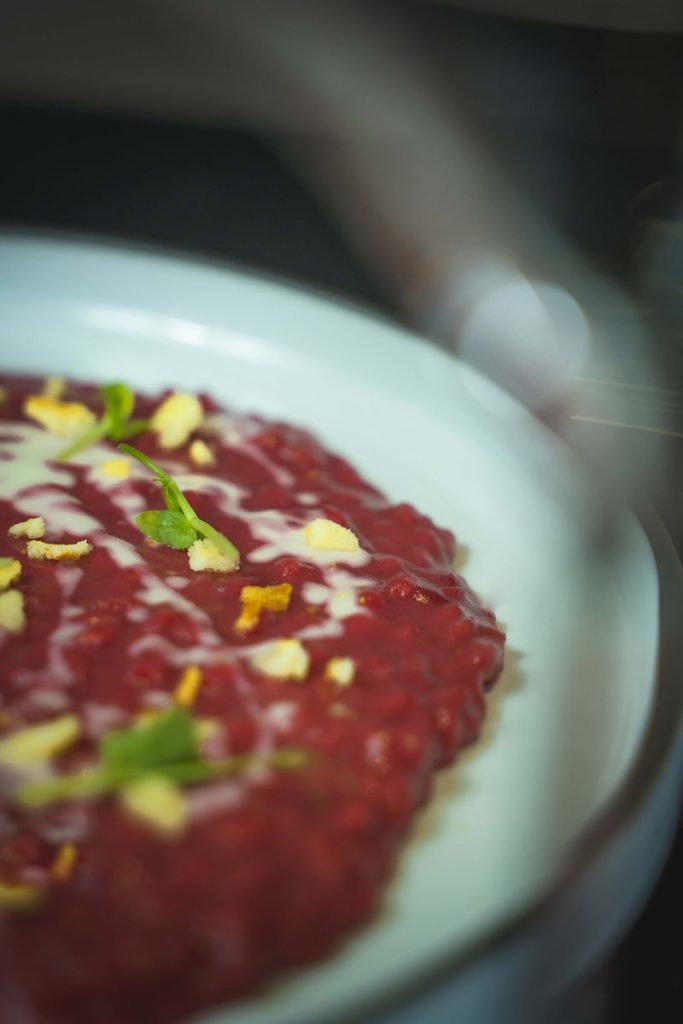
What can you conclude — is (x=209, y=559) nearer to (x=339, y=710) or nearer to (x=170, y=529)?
(x=170, y=529)

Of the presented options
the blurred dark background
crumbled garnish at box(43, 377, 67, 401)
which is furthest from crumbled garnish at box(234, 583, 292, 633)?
the blurred dark background

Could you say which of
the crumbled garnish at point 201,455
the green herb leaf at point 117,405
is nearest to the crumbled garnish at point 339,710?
the crumbled garnish at point 201,455

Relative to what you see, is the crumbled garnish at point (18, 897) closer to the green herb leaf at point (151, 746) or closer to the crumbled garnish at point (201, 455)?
the green herb leaf at point (151, 746)

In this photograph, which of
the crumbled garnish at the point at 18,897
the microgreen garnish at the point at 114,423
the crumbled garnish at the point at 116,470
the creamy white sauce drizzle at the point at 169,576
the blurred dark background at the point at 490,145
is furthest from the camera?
the blurred dark background at the point at 490,145

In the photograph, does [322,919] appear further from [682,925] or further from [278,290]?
[278,290]

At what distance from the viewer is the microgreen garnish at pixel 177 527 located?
1584 mm

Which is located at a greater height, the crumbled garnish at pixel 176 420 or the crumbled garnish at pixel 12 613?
the crumbled garnish at pixel 176 420

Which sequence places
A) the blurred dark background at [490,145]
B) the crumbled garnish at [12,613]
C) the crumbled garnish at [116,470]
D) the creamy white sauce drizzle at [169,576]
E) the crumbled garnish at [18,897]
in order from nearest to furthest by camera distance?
the crumbled garnish at [18,897], the creamy white sauce drizzle at [169,576], the crumbled garnish at [12,613], the crumbled garnish at [116,470], the blurred dark background at [490,145]

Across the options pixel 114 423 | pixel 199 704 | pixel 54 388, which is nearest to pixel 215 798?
pixel 199 704

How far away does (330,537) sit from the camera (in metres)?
1.64

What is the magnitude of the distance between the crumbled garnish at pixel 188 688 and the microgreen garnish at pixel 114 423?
66 centimetres

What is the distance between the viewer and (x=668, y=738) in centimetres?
123

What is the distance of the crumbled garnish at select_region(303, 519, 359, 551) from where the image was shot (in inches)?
64.4

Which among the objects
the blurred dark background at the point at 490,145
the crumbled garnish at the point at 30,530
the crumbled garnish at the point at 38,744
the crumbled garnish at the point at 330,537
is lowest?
the crumbled garnish at the point at 38,744
